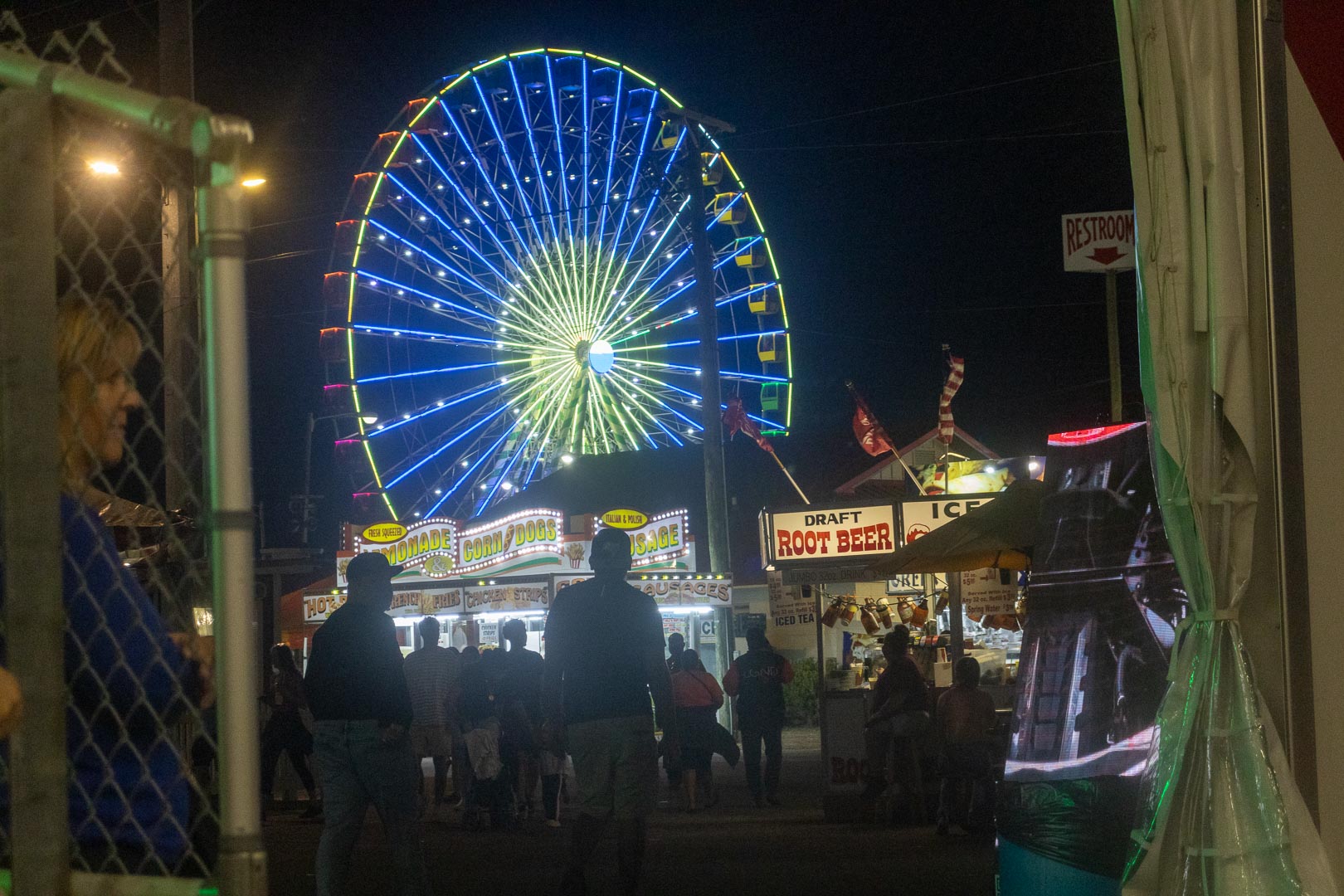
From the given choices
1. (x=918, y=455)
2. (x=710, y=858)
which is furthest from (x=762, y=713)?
(x=918, y=455)

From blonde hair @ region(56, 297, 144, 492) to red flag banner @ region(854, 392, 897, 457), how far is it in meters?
20.6

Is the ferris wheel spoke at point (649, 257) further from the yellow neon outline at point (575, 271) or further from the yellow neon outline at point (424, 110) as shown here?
the yellow neon outline at point (424, 110)

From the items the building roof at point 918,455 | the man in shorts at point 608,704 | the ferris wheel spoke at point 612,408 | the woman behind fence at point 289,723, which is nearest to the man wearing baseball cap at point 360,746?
the man in shorts at point 608,704

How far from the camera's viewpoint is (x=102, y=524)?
2467 mm

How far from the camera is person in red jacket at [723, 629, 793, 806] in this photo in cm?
1391

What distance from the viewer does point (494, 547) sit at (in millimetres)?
21453

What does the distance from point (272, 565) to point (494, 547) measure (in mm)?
5079

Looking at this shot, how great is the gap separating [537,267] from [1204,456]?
20.6m

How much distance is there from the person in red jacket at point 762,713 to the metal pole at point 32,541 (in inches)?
471

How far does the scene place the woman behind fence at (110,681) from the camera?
2330 mm

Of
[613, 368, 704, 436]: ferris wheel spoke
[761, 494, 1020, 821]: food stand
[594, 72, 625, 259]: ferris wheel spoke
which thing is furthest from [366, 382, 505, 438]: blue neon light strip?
[761, 494, 1020, 821]: food stand

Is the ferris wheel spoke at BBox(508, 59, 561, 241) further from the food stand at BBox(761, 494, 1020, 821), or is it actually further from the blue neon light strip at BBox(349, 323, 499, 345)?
the food stand at BBox(761, 494, 1020, 821)

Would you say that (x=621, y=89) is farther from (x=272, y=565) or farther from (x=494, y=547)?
(x=272, y=565)

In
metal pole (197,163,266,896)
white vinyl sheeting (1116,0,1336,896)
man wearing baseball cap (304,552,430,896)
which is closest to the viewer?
metal pole (197,163,266,896)
